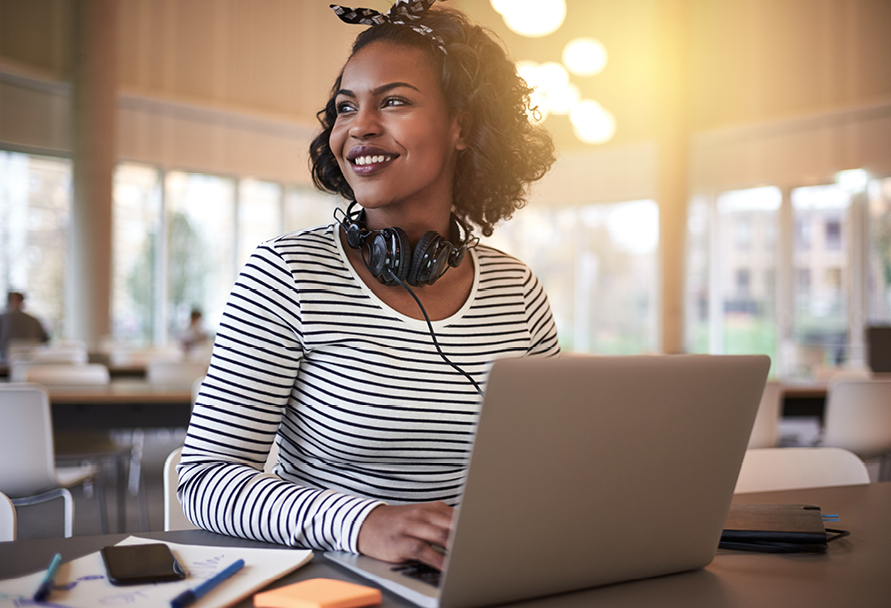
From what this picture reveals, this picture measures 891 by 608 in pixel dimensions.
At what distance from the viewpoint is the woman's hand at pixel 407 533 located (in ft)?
2.59

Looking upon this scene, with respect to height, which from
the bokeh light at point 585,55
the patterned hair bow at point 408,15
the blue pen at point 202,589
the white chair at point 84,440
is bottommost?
the white chair at point 84,440

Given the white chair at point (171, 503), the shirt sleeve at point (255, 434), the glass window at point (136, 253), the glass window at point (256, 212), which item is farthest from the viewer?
the glass window at point (256, 212)

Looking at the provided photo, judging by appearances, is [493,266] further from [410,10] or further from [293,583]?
[293,583]

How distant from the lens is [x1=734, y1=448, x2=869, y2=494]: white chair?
1.55m

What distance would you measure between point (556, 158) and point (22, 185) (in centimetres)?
779

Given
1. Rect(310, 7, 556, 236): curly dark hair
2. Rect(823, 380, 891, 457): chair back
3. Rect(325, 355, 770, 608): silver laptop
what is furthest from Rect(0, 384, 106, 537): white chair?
Rect(823, 380, 891, 457): chair back

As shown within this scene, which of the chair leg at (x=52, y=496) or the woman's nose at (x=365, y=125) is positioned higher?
the woman's nose at (x=365, y=125)

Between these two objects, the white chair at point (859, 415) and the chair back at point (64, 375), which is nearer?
the white chair at point (859, 415)

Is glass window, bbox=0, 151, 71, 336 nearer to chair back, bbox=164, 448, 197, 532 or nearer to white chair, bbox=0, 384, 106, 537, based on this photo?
white chair, bbox=0, 384, 106, 537

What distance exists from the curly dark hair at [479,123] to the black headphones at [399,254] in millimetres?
213

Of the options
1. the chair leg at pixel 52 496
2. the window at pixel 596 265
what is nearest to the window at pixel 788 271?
the window at pixel 596 265

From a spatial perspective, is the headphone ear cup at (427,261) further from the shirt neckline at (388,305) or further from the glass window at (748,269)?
the glass window at (748,269)

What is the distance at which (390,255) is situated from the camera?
1.18 meters

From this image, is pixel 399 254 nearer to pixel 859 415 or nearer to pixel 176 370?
pixel 859 415
